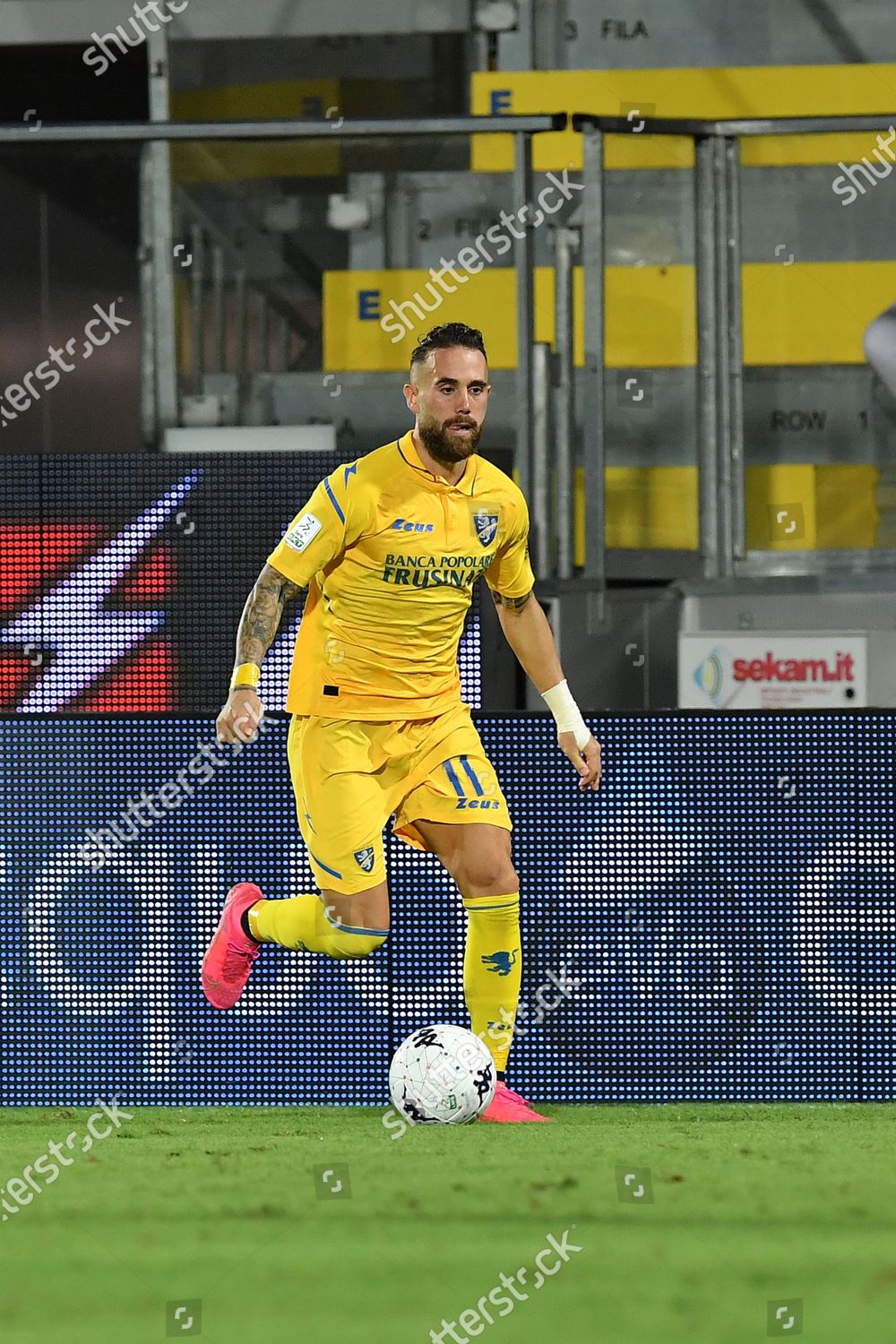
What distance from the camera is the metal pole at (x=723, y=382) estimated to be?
7043 millimetres

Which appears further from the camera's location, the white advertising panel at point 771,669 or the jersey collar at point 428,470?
the white advertising panel at point 771,669

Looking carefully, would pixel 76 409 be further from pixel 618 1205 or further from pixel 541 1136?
pixel 618 1205

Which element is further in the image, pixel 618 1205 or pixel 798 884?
pixel 798 884

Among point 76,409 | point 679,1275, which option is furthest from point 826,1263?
point 76,409

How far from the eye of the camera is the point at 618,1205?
4.23 m

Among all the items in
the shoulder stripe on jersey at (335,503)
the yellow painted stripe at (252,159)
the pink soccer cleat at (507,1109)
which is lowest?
the pink soccer cleat at (507,1109)

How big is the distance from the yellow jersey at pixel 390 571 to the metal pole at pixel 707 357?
1.50m

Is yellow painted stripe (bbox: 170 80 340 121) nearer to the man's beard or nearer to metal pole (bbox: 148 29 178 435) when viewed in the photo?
metal pole (bbox: 148 29 178 435)

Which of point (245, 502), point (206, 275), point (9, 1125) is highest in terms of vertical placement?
point (206, 275)

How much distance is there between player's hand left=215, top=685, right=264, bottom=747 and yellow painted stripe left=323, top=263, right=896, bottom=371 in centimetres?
187

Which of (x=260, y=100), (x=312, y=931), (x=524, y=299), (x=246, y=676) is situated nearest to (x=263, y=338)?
(x=524, y=299)

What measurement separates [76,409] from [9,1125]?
9.28ft

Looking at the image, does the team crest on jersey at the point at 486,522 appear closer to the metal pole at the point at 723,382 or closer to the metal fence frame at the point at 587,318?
the metal fence frame at the point at 587,318

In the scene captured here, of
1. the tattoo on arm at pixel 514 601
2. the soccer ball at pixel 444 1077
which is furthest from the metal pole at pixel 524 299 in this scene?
the soccer ball at pixel 444 1077
